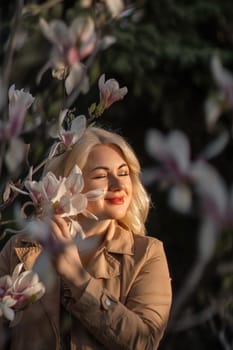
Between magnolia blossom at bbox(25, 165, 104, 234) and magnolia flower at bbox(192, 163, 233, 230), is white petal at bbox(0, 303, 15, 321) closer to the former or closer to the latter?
magnolia blossom at bbox(25, 165, 104, 234)

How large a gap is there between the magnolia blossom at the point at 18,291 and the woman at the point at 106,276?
0.64 feet

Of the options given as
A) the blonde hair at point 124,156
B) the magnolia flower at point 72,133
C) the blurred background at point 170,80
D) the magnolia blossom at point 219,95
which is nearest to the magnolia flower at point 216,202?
the magnolia blossom at point 219,95

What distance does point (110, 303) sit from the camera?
1816 millimetres

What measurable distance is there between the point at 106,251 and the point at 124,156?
8.5 inches

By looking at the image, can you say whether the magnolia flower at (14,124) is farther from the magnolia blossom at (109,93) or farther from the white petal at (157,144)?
the magnolia blossom at (109,93)

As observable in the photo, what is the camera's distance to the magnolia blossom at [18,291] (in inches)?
59.5

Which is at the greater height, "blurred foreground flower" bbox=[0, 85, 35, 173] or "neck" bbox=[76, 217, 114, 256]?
"blurred foreground flower" bbox=[0, 85, 35, 173]

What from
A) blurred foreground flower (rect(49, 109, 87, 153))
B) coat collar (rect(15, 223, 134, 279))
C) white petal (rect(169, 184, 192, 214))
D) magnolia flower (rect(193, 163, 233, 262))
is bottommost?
coat collar (rect(15, 223, 134, 279))

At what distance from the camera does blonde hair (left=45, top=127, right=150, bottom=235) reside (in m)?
2.10

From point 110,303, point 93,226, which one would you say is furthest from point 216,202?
point 93,226

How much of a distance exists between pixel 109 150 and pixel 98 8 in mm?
894

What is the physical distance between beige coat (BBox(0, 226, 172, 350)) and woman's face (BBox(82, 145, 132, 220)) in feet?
0.33

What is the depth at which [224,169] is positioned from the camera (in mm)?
6500

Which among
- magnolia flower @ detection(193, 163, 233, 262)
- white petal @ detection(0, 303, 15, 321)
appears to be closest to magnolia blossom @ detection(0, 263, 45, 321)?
white petal @ detection(0, 303, 15, 321)
